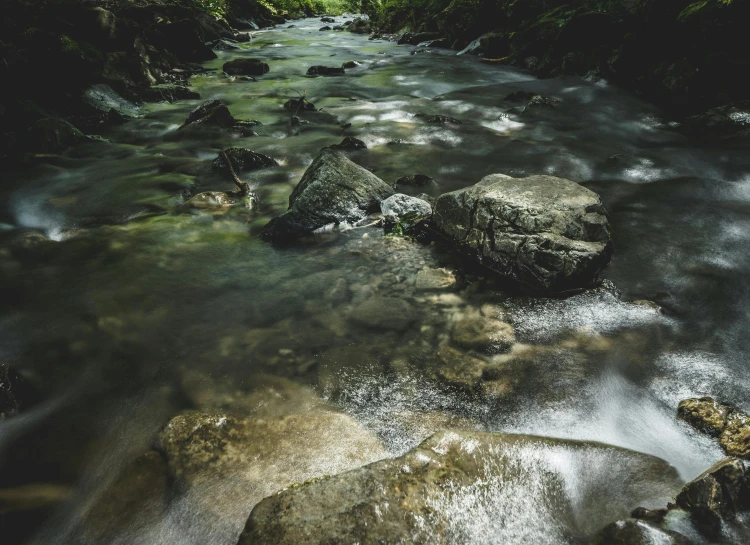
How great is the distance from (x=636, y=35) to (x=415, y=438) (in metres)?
11.5

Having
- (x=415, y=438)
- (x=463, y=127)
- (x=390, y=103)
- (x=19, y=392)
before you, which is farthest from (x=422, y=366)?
(x=390, y=103)

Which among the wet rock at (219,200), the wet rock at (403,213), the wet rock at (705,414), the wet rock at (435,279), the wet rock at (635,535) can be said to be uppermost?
the wet rock at (635,535)

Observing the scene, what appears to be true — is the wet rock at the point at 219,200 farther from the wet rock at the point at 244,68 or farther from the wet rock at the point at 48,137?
the wet rock at the point at 244,68

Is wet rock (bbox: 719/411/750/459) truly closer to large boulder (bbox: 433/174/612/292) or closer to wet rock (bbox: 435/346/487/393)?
wet rock (bbox: 435/346/487/393)

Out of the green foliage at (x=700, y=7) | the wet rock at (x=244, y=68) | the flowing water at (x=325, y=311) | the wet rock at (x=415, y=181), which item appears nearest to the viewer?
the flowing water at (x=325, y=311)

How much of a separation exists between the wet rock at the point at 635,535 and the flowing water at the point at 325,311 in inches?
7.9

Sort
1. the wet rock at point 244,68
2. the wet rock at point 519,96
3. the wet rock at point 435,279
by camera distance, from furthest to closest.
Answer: the wet rock at point 244,68 → the wet rock at point 519,96 → the wet rock at point 435,279

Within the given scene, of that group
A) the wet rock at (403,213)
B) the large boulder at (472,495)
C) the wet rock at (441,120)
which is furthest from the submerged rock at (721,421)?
the wet rock at (441,120)

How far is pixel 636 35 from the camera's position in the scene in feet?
31.5

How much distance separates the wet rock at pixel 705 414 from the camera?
229 cm

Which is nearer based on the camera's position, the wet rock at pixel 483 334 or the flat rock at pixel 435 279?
the wet rock at pixel 483 334

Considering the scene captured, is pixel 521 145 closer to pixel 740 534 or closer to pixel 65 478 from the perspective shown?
pixel 740 534

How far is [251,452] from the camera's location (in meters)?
2.30

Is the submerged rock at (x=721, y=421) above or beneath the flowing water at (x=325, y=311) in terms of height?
above
